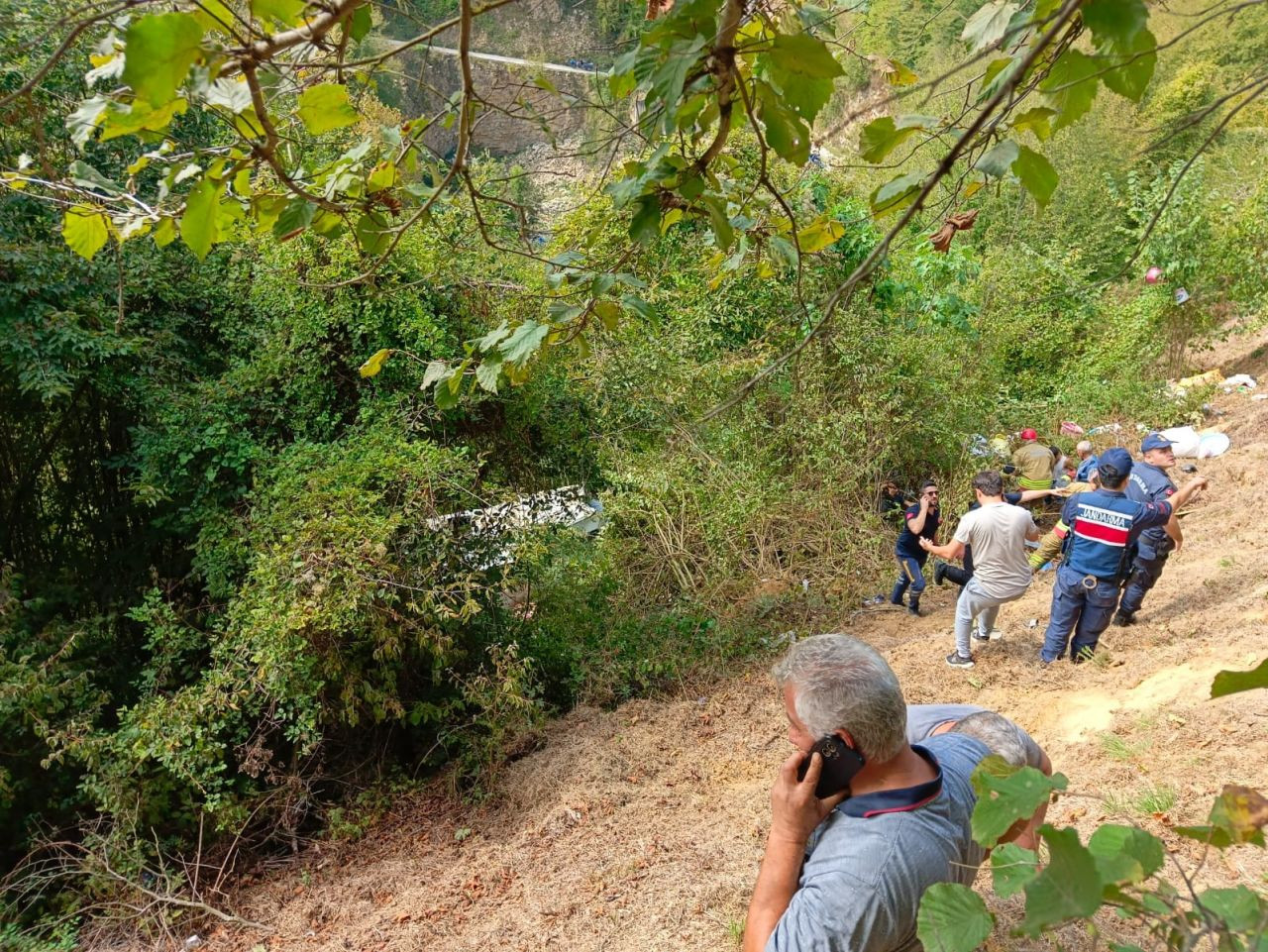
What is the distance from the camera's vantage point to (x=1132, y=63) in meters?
1.25

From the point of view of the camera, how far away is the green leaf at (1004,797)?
88 cm

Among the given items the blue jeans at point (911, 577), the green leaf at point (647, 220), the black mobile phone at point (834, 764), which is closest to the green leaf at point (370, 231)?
the green leaf at point (647, 220)

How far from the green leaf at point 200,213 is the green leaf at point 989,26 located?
4.16ft

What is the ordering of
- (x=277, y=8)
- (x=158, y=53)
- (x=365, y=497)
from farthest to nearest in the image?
(x=365, y=497)
(x=277, y=8)
(x=158, y=53)

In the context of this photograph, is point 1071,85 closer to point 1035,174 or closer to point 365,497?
point 1035,174

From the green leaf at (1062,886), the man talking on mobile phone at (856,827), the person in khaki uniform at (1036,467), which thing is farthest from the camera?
the person in khaki uniform at (1036,467)

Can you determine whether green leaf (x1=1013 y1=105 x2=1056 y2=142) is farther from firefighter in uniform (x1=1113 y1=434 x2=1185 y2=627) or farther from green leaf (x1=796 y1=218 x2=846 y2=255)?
firefighter in uniform (x1=1113 y1=434 x2=1185 y2=627)

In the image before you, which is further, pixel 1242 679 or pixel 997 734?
pixel 997 734

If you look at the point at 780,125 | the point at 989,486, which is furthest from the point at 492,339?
the point at 989,486

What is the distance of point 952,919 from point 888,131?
1.18m

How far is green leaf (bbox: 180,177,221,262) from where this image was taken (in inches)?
50.8

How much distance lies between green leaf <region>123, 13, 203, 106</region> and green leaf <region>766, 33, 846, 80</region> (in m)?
0.79

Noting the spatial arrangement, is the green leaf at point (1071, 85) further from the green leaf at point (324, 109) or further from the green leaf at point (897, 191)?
the green leaf at point (324, 109)

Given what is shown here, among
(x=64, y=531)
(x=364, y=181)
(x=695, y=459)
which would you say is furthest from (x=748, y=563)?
(x=364, y=181)
